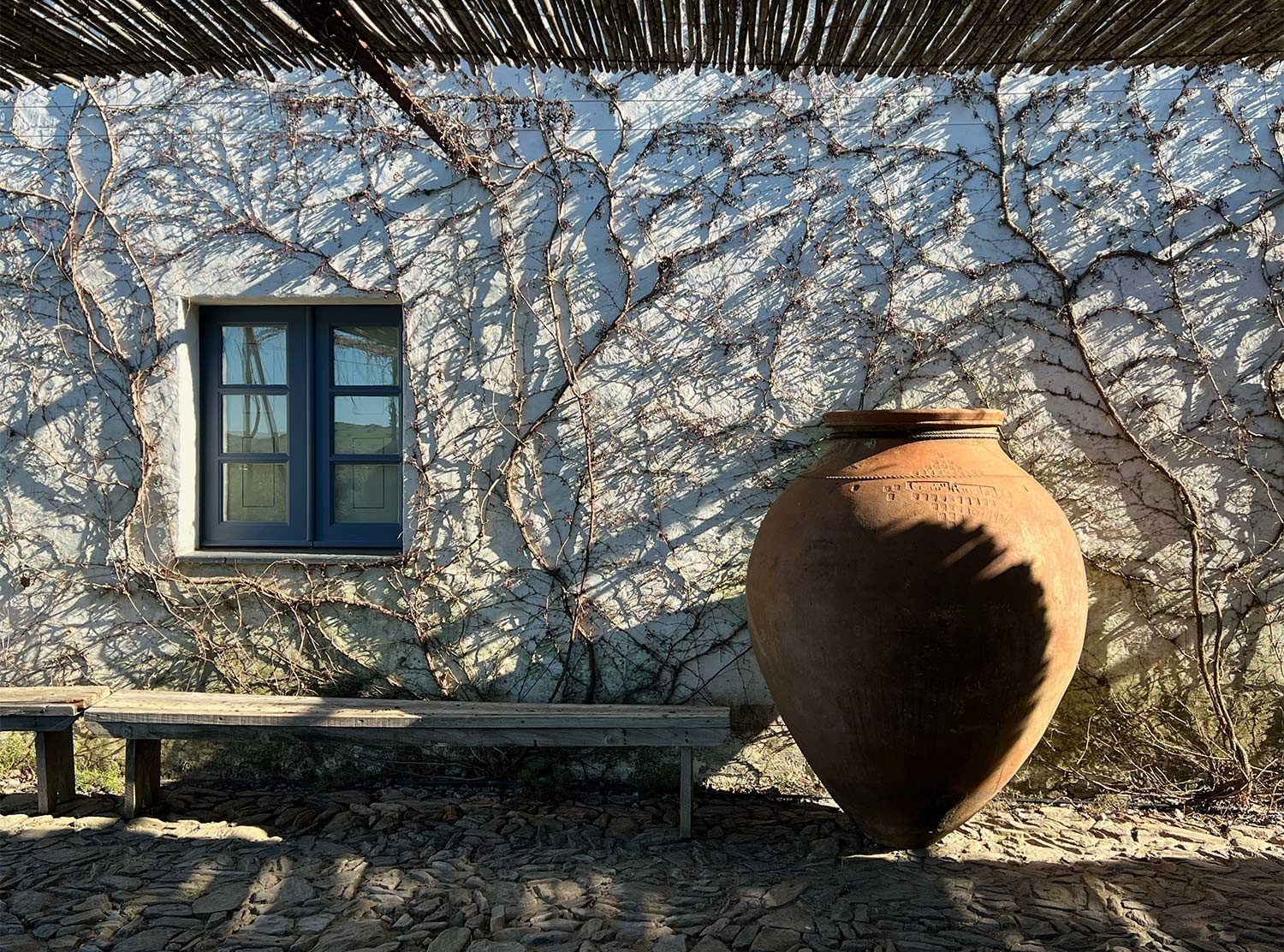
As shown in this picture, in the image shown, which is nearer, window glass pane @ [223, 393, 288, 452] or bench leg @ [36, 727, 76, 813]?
bench leg @ [36, 727, 76, 813]

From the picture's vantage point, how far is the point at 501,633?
3.63 meters

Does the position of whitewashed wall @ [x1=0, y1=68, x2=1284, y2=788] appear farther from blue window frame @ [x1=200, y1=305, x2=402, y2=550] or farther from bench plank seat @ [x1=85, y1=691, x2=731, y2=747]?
bench plank seat @ [x1=85, y1=691, x2=731, y2=747]

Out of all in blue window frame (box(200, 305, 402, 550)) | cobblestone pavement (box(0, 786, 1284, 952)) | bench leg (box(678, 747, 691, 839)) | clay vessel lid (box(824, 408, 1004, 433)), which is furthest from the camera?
blue window frame (box(200, 305, 402, 550))

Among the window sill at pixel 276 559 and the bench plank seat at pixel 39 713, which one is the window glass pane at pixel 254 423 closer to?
the window sill at pixel 276 559

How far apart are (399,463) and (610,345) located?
0.97 metres

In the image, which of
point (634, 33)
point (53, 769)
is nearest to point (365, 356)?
point (53, 769)

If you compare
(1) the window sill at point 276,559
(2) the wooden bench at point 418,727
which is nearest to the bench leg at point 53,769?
(2) the wooden bench at point 418,727

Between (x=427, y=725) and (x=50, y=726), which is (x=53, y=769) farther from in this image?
(x=427, y=725)

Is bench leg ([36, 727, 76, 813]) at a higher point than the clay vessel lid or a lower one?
lower

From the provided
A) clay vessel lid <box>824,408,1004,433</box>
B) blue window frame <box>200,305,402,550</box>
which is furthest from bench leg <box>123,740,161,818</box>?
clay vessel lid <box>824,408,1004,433</box>

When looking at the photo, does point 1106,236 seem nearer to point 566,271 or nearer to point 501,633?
point 566,271

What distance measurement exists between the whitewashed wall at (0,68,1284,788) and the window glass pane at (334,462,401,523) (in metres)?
0.22

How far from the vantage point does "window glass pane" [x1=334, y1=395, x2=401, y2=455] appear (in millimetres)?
3781

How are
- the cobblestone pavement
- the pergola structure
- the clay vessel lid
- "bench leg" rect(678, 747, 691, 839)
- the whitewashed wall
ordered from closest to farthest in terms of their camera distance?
the pergola structure → the cobblestone pavement → the clay vessel lid → "bench leg" rect(678, 747, 691, 839) → the whitewashed wall
